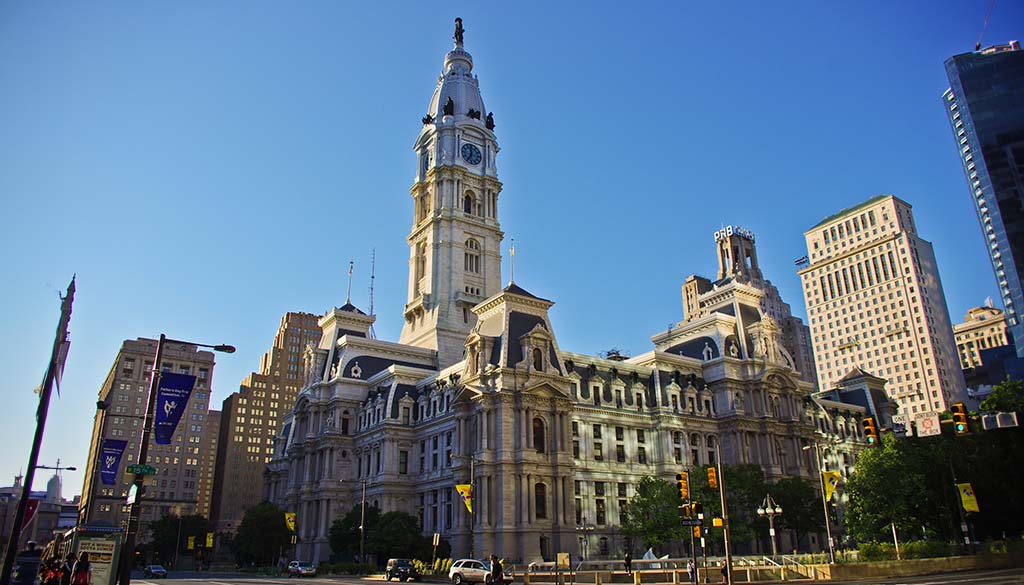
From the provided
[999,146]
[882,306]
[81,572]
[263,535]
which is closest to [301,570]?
→ [263,535]

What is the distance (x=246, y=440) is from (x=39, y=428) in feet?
581

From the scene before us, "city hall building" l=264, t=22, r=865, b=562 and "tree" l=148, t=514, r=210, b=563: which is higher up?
"city hall building" l=264, t=22, r=865, b=562

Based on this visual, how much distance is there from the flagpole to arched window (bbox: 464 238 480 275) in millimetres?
94472

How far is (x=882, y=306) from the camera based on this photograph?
173m

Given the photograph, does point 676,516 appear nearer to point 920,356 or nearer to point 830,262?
point 920,356

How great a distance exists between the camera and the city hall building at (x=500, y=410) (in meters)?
78.0

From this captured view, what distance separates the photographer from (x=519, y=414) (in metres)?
78.2

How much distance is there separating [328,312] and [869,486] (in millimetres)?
79989

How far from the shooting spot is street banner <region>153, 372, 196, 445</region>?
26.9m

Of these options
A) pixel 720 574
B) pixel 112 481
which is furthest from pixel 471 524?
pixel 112 481

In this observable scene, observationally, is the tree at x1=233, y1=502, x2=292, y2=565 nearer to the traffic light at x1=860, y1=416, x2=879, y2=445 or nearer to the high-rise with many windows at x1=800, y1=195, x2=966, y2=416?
Result: the traffic light at x1=860, y1=416, x2=879, y2=445

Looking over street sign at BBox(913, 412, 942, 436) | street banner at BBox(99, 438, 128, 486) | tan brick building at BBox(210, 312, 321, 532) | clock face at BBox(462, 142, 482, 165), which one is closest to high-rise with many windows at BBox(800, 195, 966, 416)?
clock face at BBox(462, 142, 482, 165)

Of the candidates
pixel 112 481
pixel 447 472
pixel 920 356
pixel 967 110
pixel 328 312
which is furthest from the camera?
pixel 920 356

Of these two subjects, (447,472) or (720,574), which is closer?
(720,574)
